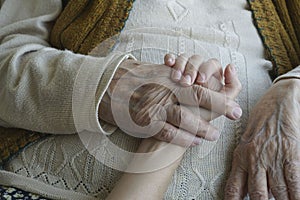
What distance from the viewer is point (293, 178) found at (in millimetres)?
881

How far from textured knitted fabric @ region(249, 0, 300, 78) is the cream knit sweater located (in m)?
0.03

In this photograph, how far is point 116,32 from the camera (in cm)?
109

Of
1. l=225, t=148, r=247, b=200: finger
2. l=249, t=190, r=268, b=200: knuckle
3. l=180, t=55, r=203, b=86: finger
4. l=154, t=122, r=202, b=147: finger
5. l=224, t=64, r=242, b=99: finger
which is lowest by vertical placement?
l=225, t=148, r=247, b=200: finger

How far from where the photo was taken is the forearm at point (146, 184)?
2.86ft

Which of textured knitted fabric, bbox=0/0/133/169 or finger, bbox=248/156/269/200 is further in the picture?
textured knitted fabric, bbox=0/0/133/169

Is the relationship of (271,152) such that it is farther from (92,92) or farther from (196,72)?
(92,92)

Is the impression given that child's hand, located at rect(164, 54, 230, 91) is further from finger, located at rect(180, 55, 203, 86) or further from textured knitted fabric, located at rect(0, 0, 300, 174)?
textured knitted fabric, located at rect(0, 0, 300, 174)

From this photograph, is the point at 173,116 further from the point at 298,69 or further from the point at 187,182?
the point at 298,69

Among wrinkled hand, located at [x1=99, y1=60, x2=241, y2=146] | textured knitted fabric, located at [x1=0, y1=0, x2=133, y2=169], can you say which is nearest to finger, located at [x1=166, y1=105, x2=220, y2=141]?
wrinkled hand, located at [x1=99, y1=60, x2=241, y2=146]

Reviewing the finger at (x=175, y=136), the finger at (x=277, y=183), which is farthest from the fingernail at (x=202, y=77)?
the finger at (x=277, y=183)

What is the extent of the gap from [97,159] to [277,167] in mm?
372

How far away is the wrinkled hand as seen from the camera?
0.88m

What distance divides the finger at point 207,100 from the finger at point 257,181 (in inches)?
4.4

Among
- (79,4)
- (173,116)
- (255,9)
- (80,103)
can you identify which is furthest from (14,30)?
(255,9)
